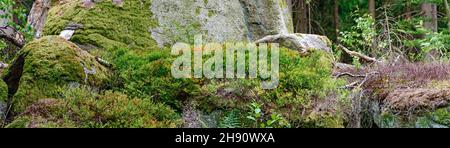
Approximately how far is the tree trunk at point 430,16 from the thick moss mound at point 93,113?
11377mm

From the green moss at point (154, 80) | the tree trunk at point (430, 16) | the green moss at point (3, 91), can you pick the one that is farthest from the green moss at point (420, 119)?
the tree trunk at point (430, 16)

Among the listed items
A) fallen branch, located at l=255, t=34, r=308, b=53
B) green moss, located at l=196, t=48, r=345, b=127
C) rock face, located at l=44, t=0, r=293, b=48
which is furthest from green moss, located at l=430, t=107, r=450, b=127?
rock face, located at l=44, t=0, r=293, b=48

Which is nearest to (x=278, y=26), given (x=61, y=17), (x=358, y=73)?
(x=358, y=73)

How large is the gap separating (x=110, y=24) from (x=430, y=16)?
10683 mm

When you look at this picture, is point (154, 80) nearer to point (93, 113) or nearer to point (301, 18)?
point (93, 113)

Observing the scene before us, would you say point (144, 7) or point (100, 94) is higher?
point (144, 7)

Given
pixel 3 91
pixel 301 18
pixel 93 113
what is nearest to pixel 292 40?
pixel 93 113

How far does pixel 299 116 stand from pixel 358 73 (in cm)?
171

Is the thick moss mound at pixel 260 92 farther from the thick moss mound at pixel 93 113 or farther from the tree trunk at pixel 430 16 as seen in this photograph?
the tree trunk at pixel 430 16

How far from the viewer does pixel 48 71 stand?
659 cm

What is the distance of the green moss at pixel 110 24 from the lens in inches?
334
